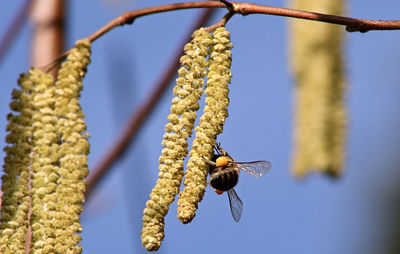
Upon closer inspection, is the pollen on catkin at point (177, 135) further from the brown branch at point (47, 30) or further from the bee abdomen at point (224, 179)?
the brown branch at point (47, 30)

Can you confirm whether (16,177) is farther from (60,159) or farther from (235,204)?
(235,204)

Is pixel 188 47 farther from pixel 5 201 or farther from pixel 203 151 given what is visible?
pixel 5 201

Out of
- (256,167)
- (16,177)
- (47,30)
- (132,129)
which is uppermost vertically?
(47,30)

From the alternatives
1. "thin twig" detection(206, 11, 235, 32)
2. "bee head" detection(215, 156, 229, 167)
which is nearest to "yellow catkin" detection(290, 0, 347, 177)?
"bee head" detection(215, 156, 229, 167)

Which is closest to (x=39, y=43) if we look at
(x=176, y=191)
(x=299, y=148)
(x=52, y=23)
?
(x=52, y=23)

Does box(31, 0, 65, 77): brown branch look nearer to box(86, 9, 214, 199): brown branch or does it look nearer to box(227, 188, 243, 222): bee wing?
box(86, 9, 214, 199): brown branch

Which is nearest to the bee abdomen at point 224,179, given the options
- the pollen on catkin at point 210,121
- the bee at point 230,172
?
the bee at point 230,172

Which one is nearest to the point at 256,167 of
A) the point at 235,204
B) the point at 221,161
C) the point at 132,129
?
the point at 235,204
